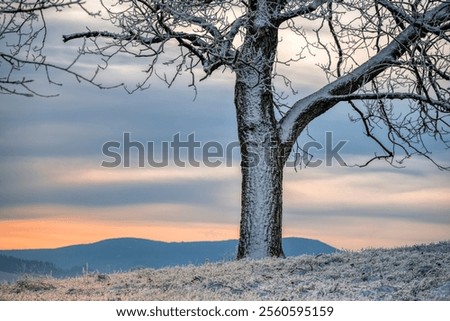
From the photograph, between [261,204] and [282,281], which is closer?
[282,281]

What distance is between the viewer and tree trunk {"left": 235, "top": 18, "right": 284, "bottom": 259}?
42.4ft

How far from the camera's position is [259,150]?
13133mm

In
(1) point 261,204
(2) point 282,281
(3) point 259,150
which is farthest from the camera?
(3) point 259,150

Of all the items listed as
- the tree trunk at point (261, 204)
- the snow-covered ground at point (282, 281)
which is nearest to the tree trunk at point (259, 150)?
the tree trunk at point (261, 204)

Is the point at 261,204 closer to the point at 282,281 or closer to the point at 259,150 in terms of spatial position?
the point at 259,150

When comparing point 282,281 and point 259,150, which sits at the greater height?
point 259,150

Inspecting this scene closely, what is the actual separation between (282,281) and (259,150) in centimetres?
373

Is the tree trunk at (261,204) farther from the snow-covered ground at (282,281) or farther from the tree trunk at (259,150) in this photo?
the snow-covered ground at (282,281)

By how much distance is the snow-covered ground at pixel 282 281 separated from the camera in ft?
29.7

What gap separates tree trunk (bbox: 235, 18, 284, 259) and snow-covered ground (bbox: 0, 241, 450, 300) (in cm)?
117

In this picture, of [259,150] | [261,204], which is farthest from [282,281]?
[259,150]
